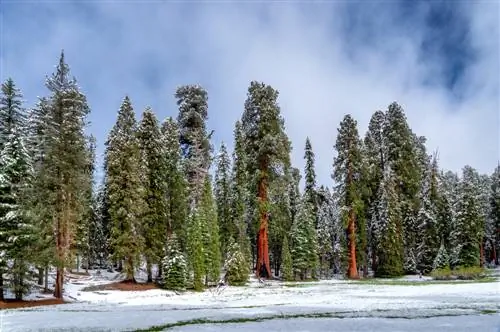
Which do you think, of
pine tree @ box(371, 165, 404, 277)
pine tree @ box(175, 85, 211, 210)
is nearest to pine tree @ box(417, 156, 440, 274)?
pine tree @ box(371, 165, 404, 277)

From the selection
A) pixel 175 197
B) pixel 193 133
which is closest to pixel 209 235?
pixel 175 197

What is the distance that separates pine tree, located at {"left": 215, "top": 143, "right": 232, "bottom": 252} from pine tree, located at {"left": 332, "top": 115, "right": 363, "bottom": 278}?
16593 mm

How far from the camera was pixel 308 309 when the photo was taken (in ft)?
60.3

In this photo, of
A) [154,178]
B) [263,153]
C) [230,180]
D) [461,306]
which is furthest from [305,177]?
[461,306]

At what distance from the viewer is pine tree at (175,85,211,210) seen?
46.8 meters

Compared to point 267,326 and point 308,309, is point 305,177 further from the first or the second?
point 267,326

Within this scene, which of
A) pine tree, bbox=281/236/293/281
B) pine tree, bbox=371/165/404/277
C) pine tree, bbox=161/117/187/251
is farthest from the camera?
pine tree, bbox=281/236/293/281

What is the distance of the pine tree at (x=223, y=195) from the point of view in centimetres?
6034

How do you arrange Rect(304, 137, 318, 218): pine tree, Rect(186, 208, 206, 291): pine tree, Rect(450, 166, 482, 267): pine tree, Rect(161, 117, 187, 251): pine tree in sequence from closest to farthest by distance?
Rect(186, 208, 206, 291): pine tree, Rect(161, 117, 187, 251): pine tree, Rect(450, 166, 482, 267): pine tree, Rect(304, 137, 318, 218): pine tree

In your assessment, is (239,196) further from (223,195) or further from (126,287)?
(126,287)

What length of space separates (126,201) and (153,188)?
4.19 m

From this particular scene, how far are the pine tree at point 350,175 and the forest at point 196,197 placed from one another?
0.13 m

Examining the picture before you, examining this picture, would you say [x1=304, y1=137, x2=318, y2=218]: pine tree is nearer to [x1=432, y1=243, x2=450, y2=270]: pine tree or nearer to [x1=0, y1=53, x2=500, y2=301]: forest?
[x1=0, y1=53, x2=500, y2=301]: forest

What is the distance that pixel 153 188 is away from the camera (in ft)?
138
